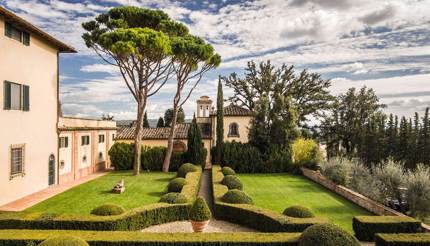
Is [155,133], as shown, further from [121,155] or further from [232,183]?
[232,183]

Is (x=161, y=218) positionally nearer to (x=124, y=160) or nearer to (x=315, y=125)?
(x=124, y=160)

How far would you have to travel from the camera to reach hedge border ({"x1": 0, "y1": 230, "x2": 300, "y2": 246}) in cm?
904

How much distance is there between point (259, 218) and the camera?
40.7 ft

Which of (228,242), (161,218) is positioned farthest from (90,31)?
(228,242)

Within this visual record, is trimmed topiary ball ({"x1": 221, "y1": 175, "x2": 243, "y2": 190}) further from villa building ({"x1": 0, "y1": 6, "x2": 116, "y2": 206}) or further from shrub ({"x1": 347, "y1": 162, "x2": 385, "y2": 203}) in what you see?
villa building ({"x1": 0, "y1": 6, "x2": 116, "y2": 206})

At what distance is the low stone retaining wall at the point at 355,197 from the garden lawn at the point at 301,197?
30 centimetres

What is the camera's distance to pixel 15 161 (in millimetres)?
16422

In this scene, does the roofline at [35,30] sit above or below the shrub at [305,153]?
above

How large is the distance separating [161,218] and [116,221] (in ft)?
8.67

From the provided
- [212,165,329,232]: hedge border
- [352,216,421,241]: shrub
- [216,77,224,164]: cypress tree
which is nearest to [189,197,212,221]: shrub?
[212,165,329,232]: hedge border

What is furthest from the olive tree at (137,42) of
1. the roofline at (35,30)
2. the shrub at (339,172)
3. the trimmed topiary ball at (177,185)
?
the shrub at (339,172)

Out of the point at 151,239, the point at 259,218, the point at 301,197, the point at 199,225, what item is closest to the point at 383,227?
the point at 259,218

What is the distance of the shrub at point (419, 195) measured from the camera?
14.0 m

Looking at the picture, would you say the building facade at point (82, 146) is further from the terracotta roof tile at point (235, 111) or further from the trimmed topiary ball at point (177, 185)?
the terracotta roof tile at point (235, 111)
